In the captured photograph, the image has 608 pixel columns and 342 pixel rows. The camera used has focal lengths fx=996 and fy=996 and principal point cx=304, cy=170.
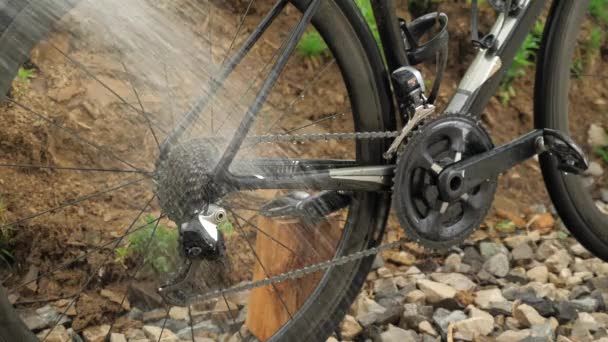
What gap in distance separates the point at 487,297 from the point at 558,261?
0.55m

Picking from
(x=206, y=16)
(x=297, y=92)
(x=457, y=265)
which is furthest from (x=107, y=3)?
(x=457, y=265)

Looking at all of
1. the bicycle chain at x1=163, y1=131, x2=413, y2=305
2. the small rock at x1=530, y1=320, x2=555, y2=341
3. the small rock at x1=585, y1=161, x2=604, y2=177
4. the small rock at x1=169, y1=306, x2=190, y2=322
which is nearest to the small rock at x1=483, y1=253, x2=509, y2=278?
the small rock at x1=530, y1=320, x2=555, y2=341

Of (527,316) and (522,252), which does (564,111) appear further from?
(522,252)

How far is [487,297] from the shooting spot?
3.92 meters

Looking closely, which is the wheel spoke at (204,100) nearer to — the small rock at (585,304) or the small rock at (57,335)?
the small rock at (57,335)

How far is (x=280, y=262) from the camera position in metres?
3.50

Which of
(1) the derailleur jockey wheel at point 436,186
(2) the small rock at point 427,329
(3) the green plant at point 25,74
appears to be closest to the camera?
(1) the derailleur jockey wheel at point 436,186

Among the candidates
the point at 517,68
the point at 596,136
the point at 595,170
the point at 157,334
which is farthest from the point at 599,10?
the point at 157,334

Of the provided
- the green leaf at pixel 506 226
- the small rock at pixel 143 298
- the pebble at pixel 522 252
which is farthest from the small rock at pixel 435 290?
the small rock at pixel 143 298

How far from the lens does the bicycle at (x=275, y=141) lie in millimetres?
2721

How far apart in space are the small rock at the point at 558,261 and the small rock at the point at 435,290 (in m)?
0.57

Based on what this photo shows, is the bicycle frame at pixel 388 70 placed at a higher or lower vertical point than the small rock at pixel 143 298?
Result: higher

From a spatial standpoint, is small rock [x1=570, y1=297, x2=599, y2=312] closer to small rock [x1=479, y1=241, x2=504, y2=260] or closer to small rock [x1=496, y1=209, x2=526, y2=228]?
small rock [x1=479, y1=241, x2=504, y2=260]

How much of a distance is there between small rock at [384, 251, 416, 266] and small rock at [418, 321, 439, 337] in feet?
1.84
